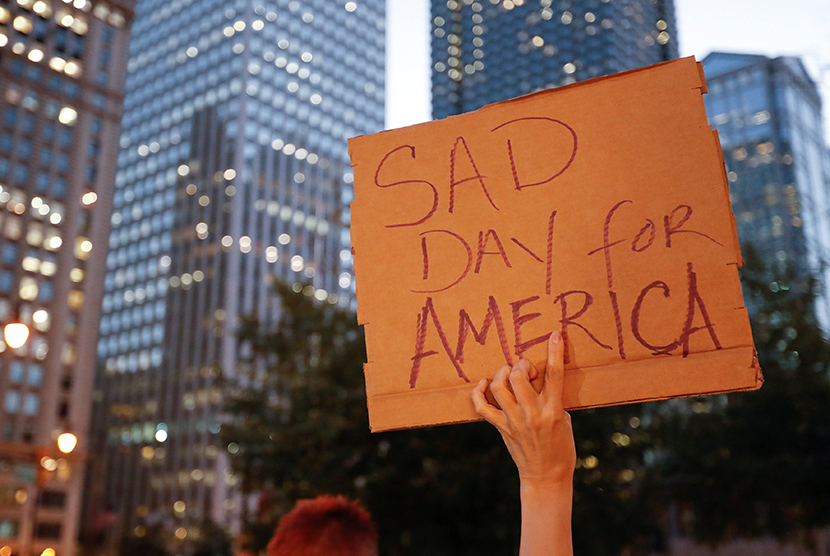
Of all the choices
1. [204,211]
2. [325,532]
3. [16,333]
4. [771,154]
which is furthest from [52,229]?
[325,532]

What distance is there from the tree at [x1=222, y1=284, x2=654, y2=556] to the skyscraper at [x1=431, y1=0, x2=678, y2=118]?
30.7 feet

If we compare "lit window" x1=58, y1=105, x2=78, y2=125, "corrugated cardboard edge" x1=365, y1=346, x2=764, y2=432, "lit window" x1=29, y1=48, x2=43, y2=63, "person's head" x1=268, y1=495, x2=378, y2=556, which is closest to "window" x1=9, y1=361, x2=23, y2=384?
"lit window" x1=58, y1=105, x2=78, y2=125

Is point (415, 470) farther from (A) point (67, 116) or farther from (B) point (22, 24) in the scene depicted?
(B) point (22, 24)

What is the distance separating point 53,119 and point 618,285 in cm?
9474

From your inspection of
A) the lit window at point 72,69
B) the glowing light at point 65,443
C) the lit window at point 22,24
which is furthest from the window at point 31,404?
the glowing light at point 65,443

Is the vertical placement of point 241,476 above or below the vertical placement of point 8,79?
below

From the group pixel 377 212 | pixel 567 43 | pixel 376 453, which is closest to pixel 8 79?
pixel 567 43

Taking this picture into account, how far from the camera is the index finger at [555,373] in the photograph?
204 cm

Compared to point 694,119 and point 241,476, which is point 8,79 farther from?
point 694,119

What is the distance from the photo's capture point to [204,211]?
11438 centimetres

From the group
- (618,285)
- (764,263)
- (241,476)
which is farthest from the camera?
(764,263)

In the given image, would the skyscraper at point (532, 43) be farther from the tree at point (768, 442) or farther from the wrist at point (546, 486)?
the wrist at point (546, 486)

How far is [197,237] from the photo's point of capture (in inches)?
4486

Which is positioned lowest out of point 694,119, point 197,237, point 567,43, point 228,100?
point 694,119
